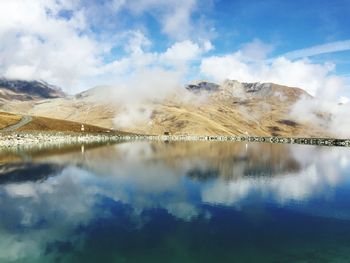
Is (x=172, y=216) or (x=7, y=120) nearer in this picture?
(x=172, y=216)

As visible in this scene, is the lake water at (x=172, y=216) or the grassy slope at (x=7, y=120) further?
the grassy slope at (x=7, y=120)

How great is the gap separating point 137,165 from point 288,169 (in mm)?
34420

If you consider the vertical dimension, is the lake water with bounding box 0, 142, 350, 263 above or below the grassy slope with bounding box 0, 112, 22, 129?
below

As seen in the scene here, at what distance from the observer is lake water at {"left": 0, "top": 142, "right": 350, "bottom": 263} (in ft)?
103

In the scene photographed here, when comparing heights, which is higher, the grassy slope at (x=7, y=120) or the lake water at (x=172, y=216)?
the grassy slope at (x=7, y=120)

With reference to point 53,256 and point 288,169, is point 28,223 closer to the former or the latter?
point 53,256

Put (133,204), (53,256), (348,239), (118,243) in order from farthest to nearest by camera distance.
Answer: (133,204) < (348,239) < (118,243) < (53,256)

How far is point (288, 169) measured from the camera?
8631cm

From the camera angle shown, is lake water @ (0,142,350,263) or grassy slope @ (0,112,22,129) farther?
grassy slope @ (0,112,22,129)

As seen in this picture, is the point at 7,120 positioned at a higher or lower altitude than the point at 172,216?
higher

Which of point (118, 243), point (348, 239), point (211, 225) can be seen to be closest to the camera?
point (118, 243)

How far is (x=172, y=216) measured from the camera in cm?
4259

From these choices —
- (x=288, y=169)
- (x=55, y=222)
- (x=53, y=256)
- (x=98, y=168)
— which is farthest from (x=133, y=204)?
(x=288, y=169)

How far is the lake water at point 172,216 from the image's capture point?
103 ft
